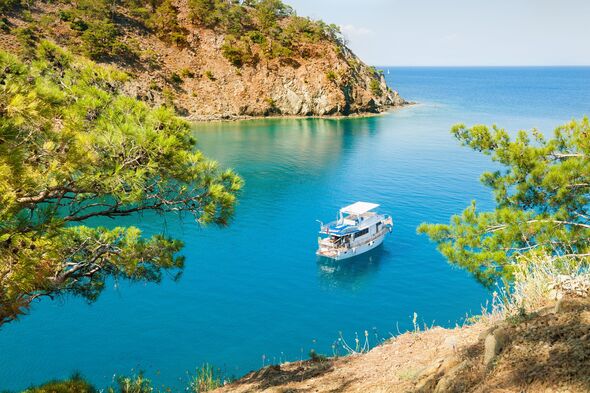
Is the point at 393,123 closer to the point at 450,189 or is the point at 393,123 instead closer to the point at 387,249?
the point at 450,189

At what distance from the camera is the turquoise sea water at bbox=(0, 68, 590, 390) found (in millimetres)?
17672

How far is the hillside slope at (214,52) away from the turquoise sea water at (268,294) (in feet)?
115

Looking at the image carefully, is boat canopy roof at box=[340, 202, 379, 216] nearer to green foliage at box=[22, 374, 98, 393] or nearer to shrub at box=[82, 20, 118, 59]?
green foliage at box=[22, 374, 98, 393]

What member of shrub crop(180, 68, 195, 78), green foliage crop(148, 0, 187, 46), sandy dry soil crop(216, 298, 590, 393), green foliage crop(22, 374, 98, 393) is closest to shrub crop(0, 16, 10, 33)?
green foliage crop(148, 0, 187, 46)

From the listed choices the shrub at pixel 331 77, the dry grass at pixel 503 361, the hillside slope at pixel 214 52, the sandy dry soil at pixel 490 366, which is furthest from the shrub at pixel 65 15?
the sandy dry soil at pixel 490 366

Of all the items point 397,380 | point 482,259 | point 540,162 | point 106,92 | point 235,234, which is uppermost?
point 106,92

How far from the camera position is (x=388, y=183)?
139 feet

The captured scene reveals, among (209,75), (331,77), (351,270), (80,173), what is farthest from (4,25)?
(80,173)

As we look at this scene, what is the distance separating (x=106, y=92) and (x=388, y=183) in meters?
36.7

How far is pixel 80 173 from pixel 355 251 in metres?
23.1

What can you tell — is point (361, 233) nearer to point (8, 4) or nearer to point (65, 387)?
point (65, 387)

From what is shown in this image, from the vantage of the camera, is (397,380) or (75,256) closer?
(397,380)

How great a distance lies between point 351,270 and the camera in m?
27.1

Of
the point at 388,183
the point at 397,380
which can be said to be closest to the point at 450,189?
the point at 388,183
